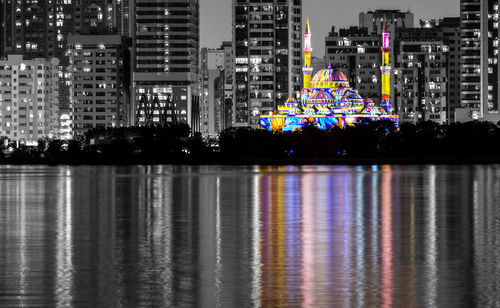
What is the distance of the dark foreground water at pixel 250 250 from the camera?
2708cm

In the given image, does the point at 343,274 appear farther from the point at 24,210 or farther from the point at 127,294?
the point at 24,210

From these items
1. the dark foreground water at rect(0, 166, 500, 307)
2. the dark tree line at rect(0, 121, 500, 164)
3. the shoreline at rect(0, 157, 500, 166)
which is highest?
the dark tree line at rect(0, 121, 500, 164)

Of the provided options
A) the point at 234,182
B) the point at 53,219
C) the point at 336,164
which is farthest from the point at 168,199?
the point at 336,164

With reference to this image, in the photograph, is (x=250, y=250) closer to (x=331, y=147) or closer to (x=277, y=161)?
(x=277, y=161)

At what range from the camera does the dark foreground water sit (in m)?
27.1

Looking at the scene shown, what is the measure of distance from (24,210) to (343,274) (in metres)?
29.8

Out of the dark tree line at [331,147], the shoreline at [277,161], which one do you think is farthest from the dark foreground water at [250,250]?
the dark tree line at [331,147]

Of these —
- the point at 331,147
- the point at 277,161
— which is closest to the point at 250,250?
the point at 277,161

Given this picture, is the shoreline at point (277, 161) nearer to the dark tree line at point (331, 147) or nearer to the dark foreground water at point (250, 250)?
the dark tree line at point (331, 147)

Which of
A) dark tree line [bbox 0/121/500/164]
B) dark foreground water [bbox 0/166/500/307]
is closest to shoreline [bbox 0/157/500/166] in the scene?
dark tree line [bbox 0/121/500/164]

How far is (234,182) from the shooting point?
293ft

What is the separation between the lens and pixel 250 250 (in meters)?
36.5

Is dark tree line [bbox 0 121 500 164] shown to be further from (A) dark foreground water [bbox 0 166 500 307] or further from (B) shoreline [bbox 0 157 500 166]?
(A) dark foreground water [bbox 0 166 500 307]

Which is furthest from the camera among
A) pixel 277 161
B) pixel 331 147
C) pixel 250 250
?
pixel 331 147
